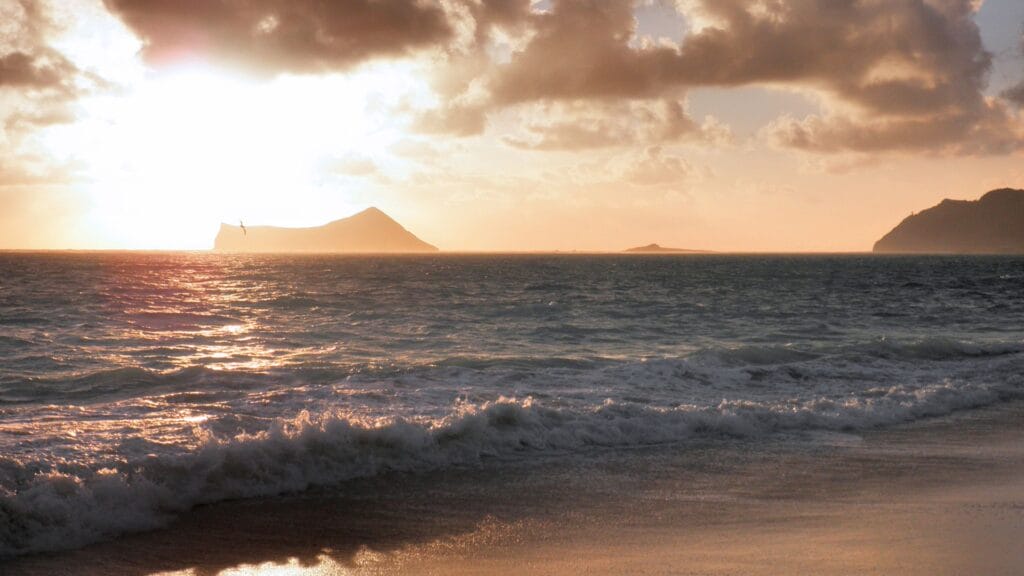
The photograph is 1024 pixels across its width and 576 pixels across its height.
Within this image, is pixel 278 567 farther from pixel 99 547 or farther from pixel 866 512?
pixel 866 512

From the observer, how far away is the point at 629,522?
9359 mm

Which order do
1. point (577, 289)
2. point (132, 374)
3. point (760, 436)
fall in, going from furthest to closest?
point (577, 289) → point (132, 374) → point (760, 436)

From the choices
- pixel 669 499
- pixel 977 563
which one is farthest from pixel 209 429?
pixel 977 563

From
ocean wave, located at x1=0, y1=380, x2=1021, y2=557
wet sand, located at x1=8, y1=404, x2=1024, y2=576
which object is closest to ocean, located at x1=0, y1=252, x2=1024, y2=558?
ocean wave, located at x1=0, y1=380, x2=1021, y2=557

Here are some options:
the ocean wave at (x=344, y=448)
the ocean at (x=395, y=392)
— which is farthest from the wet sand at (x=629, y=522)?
the ocean at (x=395, y=392)

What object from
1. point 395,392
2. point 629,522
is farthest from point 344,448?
point 395,392

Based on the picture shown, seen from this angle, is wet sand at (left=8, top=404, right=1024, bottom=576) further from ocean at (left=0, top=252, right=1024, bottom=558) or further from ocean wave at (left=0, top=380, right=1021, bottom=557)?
ocean at (left=0, top=252, right=1024, bottom=558)

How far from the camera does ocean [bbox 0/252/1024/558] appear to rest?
1078 cm

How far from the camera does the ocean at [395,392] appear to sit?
35.4 feet

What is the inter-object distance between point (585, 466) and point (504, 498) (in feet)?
6.95

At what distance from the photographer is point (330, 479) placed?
37.6ft

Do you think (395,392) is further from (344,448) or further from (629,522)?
(629,522)

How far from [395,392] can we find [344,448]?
551 centimetres

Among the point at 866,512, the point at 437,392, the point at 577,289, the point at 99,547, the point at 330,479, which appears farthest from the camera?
the point at 577,289
